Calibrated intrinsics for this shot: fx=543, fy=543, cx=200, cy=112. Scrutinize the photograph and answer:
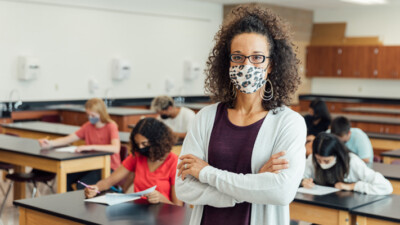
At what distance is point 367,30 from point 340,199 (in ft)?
33.8

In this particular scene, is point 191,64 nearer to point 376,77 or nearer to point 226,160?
point 376,77

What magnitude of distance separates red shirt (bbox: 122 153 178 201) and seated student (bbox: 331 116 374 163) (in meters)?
1.88

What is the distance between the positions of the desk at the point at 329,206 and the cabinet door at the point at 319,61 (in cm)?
1010

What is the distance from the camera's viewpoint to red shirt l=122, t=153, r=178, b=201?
3301 millimetres

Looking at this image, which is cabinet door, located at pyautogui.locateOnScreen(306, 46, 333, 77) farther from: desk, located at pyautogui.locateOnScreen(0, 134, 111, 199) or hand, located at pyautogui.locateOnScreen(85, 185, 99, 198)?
hand, located at pyautogui.locateOnScreen(85, 185, 99, 198)

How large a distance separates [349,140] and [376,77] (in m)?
7.91

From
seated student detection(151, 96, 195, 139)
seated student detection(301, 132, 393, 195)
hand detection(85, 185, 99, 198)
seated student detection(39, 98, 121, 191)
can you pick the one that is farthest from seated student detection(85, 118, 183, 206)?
seated student detection(151, 96, 195, 139)

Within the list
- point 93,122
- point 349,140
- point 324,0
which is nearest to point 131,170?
point 93,122

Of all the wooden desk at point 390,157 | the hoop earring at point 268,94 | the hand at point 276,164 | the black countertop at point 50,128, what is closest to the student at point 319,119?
the wooden desk at point 390,157

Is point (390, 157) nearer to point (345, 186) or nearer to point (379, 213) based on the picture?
point (345, 186)

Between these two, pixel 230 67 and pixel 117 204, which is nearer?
pixel 230 67

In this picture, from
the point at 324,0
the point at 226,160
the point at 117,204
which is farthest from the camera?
the point at 324,0

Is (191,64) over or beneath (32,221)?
over

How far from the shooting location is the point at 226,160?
1.69 meters
